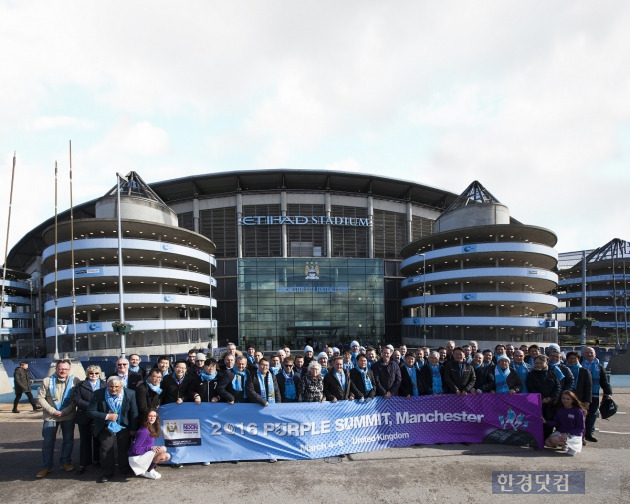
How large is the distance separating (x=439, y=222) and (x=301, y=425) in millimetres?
42820

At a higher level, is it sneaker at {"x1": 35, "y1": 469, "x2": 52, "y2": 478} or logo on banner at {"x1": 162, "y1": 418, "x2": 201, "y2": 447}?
logo on banner at {"x1": 162, "y1": 418, "x2": 201, "y2": 447}

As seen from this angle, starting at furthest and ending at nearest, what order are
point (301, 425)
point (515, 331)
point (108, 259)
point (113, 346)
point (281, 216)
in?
point (281, 216) < point (515, 331) < point (108, 259) < point (113, 346) < point (301, 425)

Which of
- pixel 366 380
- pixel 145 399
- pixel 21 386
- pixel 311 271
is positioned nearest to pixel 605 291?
pixel 311 271

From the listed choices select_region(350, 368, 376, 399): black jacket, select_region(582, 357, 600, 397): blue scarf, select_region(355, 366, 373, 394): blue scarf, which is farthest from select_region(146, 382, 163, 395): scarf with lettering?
select_region(582, 357, 600, 397): blue scarf

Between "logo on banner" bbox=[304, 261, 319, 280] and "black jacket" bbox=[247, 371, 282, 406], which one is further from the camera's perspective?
"logo on banner" bbox=[304, 261, 319, 280]

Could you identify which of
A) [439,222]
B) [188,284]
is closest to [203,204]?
[188,284]

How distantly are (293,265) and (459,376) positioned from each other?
3973cm

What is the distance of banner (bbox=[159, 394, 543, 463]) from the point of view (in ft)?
23.3

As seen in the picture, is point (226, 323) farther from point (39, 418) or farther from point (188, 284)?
point (39, 418)

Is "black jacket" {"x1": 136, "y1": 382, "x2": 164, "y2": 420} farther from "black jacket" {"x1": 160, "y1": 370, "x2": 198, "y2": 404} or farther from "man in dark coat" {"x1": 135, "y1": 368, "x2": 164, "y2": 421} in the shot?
"black jacket" {"x1": 160, "y1": 370, "x2": 198, "y2": 404}

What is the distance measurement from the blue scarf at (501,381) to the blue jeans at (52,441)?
8990 millimetres

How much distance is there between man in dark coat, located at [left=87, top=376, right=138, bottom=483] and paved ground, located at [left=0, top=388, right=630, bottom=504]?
33 cm

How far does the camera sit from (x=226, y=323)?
156ft

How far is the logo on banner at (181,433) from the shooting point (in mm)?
7047
